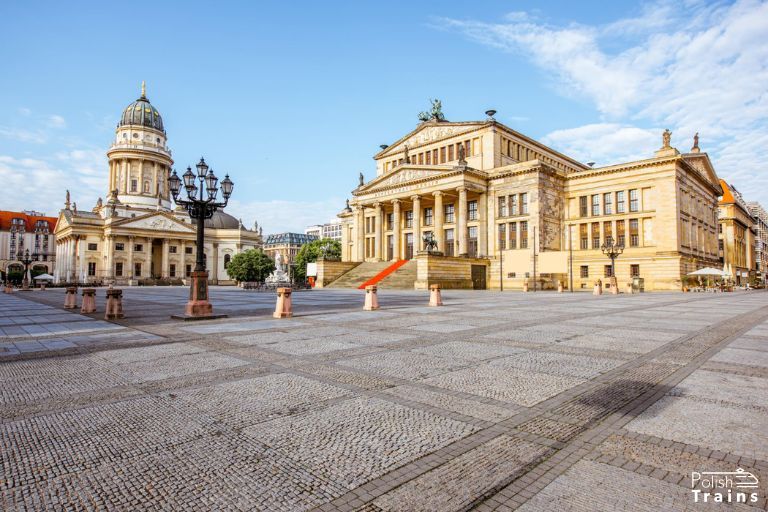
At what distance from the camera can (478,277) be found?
49.8 meters

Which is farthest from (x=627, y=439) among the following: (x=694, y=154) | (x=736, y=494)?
(x=694, y=154)

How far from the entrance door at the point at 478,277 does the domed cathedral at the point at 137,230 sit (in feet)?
211

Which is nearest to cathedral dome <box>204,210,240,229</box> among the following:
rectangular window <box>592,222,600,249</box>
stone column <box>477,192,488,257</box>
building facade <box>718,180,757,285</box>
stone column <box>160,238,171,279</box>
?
stone column <box>160,238,171,279</box>

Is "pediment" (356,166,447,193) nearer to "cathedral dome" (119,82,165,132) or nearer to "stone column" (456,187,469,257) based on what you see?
"stone column" (456,187,469,257)

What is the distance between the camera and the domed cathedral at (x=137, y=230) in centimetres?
8300

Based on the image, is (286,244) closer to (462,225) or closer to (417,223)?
(417,223)

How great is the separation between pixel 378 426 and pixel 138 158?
338 ft

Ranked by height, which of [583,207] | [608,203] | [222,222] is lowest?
[583,207]

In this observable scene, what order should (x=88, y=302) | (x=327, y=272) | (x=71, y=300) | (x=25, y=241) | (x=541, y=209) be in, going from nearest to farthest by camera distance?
(x=88, y=302) < (x=71, y=300) < (x=541, y=209) < (x=327, y=272) < (x=25, y=241)

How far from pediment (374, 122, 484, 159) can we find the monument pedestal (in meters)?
46.7

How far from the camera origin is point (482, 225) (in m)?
53.1

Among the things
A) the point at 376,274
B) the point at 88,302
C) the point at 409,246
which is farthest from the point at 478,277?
the point at 88,302

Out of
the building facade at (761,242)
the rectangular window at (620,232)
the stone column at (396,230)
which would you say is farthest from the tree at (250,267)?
the building facade at (761,242)

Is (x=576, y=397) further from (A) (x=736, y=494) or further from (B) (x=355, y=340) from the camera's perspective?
(B) (x=355, y=340)
